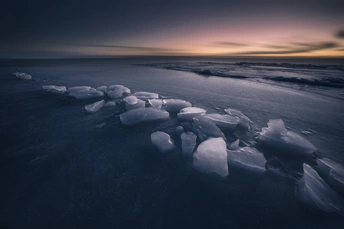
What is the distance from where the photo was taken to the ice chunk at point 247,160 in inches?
48.3

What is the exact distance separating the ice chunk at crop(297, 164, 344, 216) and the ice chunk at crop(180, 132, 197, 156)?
0.86 metres

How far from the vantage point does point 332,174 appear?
1.15m

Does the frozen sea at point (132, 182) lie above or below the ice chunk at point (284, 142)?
below

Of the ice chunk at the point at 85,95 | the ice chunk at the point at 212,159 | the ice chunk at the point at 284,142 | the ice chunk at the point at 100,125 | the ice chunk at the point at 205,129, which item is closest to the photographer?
the ice chunk at the point at 212,159

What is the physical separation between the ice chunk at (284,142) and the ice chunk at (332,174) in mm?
160

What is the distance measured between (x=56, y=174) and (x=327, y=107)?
4319 millimetres

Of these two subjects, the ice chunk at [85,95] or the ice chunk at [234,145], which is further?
the ice chunk at [85,95]

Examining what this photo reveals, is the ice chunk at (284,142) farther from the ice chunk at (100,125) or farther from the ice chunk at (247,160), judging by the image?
the ice chunk at (100,125)

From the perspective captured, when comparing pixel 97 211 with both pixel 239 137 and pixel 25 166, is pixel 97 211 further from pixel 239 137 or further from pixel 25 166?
pixel 239 137

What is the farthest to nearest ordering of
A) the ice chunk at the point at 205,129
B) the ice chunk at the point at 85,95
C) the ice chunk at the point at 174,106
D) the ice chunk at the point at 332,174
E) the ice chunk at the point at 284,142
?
1. the ice chunk at the point at 85,95
2. the ice chunk at the point at 174,106
3. the ice chunk at the point at 205,129
4. the ice chunk at the point at 284,142
5. the ice chunk at the point at 332,174

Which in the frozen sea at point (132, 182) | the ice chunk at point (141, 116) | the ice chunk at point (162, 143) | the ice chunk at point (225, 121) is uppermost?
the ice chunk at point (225, 121)

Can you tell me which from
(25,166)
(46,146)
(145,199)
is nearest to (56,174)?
(25,166)

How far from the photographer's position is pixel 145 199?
1015 mm

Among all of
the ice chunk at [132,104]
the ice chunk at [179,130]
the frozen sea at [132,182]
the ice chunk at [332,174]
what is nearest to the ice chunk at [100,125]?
the frozen sea at [132,182]
